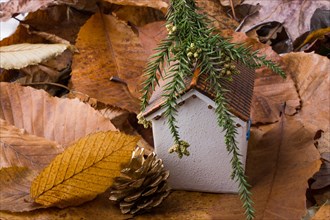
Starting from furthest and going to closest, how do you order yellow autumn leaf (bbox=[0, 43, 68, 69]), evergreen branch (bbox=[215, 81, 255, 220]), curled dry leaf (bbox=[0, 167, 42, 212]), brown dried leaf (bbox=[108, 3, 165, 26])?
1. brown dried leaf (bbox=[108, 3, 165, 26])
2. yellow autumn leaf (bbox=[0, 43, 68, 69])
3. curled dry leaf (bbox=[0, 167, 42, 212])
4. evergreen branch (bbox=[215, 81, 255, 220])

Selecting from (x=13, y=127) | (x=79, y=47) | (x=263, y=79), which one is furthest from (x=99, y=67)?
(x=263, y=79)

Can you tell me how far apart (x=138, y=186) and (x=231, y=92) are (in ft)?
0.81

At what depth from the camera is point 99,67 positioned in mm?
1492

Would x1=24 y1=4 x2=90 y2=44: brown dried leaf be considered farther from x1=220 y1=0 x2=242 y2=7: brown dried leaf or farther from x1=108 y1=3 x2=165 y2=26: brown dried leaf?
x1=220 y1=0 x2=242 y2=7: brown dried leaf

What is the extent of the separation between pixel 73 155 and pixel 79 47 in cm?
50

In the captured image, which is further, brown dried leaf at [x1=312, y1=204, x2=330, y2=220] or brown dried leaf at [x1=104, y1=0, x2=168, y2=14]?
brown dried leaf at [x1=104, y1=0, x2=168, y2=14]

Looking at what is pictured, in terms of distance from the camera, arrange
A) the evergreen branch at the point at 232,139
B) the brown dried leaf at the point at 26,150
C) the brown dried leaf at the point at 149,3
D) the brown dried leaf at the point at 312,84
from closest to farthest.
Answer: the evergreen branch at the point at 232,139, the brown dried leaf at the point at 26,150, the brown dried leaf at the point at 312,84, the brown dried leaf at the point at 149,3

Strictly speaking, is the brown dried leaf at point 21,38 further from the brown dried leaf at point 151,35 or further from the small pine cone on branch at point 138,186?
the small pine cone on branch at point 138,186

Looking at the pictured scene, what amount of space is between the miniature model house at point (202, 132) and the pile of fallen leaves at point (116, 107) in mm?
34

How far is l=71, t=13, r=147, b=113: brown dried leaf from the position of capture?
1417mm

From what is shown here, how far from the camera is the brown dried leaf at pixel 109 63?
1.42 m

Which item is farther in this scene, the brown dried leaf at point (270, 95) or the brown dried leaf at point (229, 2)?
the brown dried leaf at point (229, 2)

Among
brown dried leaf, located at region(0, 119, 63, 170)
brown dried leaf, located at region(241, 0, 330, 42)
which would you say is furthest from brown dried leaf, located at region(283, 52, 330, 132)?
brown dried leaf, located at region(0, 119, 63, 170)

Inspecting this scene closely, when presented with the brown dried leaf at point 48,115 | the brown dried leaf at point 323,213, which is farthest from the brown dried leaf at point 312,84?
the brown dried leaf at point 48,115
